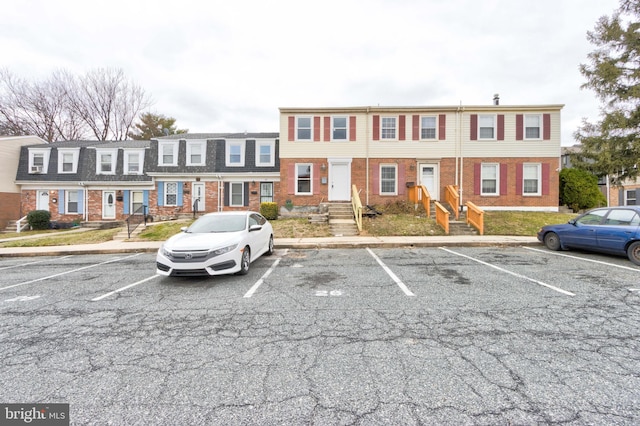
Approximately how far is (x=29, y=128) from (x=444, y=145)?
37301 millimetres

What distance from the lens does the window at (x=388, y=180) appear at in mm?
16594

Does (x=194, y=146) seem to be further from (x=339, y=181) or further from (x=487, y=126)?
(x=487, y=126)

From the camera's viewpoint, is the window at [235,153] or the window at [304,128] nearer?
the window at [304,128]

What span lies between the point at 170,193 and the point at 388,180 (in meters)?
14.3

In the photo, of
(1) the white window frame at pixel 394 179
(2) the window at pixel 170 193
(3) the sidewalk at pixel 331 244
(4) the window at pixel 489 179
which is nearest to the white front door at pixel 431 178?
(1) the white window frame at pixel 394 179

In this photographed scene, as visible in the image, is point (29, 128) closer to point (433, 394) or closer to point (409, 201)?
point (409, 201)

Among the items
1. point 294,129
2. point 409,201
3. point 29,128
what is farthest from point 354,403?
point 29,128

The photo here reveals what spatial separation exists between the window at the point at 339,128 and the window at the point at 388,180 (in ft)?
9.74

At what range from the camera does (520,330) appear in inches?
136

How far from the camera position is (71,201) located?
19.8m

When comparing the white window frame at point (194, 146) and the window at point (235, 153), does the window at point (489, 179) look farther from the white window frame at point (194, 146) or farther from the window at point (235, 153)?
the white window frame at point (194, 146)

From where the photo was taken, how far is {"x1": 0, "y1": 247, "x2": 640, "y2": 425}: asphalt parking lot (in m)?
2.17

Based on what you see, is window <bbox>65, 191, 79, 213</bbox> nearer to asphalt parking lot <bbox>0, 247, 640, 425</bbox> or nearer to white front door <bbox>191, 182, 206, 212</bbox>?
white front door <bbox>191, 182, 206, 212</bbox>

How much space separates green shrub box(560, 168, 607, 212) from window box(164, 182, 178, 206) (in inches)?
953
